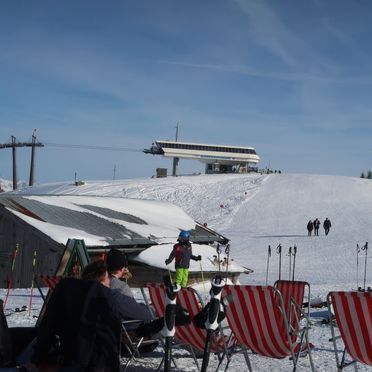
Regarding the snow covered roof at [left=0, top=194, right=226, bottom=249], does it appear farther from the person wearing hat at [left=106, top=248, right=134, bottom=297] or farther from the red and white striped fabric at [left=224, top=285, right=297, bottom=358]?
the red and white striped fabric at [left=224, top=285, right=297, bottom=358]

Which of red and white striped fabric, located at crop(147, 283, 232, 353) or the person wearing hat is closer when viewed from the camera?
Result: the person wearing hat

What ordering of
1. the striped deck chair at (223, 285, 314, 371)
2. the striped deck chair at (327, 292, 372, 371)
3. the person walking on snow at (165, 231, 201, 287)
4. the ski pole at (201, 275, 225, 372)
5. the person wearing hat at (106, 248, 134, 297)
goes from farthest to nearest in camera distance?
the person walking on snow at (165, 231, 201, 287) < the person wearing hat at (106, 248, 134, 297) < the striped deck chair at (223, 285, 314, 371) < the striped deck chair at (327, 292, 372, 371) < the ski pole at (201, 275, 225, 372)

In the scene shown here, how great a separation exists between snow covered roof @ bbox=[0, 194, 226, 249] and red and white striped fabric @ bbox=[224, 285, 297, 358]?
1095cm

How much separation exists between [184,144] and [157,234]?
8887 cm

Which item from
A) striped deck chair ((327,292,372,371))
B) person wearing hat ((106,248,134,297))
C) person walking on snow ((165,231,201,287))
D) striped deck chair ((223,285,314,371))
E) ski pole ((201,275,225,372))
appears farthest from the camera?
person walking on snow ((165,231,201,287))

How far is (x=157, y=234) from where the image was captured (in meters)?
19.1

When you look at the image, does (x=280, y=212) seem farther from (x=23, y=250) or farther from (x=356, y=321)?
(x=356, y=321)

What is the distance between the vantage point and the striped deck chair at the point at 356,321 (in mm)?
5215

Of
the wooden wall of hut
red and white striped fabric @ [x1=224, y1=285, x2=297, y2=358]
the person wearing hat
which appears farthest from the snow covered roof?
red and white striped fabric @ [x1=224, y1=285, x2=297, y2=358]

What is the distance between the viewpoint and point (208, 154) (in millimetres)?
106750

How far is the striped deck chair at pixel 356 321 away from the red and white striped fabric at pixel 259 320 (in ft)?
1.68

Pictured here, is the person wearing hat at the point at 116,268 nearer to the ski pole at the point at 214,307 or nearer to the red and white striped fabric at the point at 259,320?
the red and white striped fabric at the point at 259,320

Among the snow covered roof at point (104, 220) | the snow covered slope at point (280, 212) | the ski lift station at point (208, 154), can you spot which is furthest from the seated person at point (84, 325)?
the ski lift station at point (208, 154)

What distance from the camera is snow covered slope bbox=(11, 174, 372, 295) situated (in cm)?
2667
